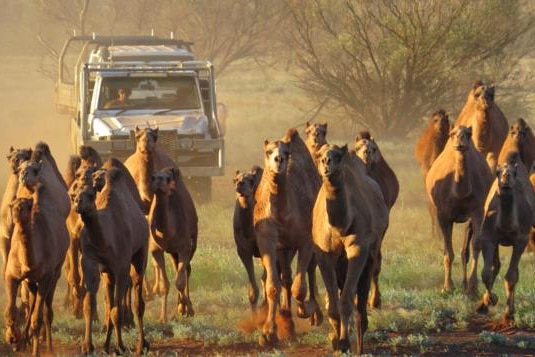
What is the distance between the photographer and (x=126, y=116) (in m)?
23.8

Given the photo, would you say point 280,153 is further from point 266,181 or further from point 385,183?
point 385,183

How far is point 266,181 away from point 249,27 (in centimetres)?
3391

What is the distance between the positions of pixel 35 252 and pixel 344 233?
2691 millimetres

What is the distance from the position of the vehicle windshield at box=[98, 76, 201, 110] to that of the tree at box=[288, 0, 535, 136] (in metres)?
8.72

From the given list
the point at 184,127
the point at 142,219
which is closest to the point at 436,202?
the point at 142,219

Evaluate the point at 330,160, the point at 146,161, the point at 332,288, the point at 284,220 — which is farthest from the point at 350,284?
the point at 146,161

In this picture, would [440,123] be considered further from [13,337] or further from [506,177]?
[13,337]

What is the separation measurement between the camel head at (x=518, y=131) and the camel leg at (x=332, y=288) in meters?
5.51

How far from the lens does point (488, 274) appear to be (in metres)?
13.2

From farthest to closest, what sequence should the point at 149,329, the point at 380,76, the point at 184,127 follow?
the point at 380,76
the point at 184,127
the point at 149,329

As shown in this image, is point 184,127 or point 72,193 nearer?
point 72,193

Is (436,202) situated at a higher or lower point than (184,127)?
lower

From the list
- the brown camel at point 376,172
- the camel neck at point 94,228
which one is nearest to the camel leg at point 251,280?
the brown camel at point 376,172

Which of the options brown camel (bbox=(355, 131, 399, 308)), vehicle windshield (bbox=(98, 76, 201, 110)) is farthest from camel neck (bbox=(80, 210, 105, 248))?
vehicle windshield (bbox=(98, 76, 201, 110))
